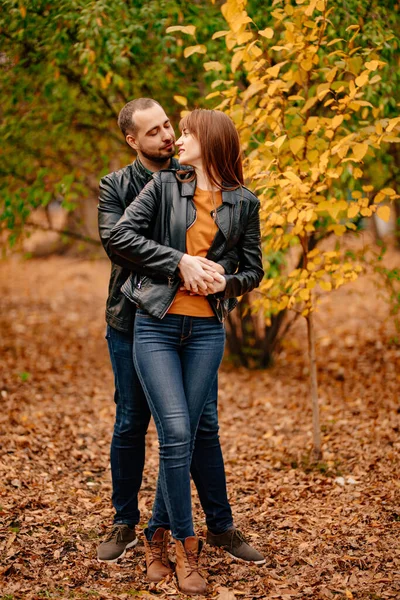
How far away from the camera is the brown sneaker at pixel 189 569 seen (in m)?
2.72

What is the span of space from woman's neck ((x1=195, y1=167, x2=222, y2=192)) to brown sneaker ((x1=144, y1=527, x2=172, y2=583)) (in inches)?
63.5

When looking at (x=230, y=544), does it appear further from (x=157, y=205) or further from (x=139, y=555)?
Result: (x=157, y=205)

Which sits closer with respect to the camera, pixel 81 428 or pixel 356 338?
pixel 81 428

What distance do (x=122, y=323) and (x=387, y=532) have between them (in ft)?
5.90

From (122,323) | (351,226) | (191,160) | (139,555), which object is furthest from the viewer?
(351,226)

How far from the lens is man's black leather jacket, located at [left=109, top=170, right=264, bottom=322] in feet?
8.68

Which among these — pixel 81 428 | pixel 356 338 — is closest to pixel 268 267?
pixel 81 428

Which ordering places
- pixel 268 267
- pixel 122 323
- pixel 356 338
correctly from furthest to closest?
pixel 356 338, pixel 268 267, pixel 122 323

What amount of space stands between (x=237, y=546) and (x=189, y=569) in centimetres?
38

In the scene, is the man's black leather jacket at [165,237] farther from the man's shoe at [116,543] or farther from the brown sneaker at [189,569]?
the man's shoe at [116,543]

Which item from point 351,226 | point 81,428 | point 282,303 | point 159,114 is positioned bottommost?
point 81,428

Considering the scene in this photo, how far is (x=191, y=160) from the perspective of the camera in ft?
8.92

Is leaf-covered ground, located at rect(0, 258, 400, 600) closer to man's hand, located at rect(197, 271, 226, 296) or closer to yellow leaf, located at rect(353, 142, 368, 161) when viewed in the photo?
man's hand, located at rect(197, 271, 226, 296)

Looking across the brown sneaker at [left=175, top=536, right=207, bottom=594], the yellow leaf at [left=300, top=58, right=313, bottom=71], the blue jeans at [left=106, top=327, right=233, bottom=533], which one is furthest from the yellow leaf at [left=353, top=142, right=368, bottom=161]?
the brown sneaker at [left=175, top=536, right=207, bottom=594]
